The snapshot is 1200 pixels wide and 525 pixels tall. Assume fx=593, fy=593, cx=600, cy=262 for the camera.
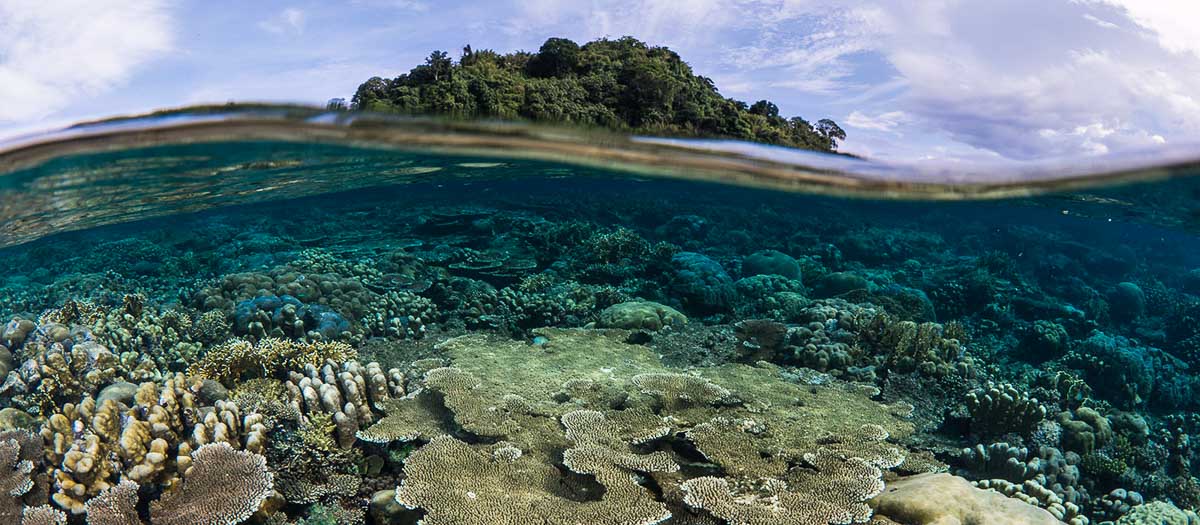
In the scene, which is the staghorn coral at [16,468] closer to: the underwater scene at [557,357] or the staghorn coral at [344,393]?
the underwater scene at [557,357]

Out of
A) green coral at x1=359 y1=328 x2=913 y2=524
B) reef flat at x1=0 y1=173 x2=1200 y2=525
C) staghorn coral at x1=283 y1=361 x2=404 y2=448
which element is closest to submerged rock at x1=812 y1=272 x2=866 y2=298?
reef flat at x1=0 y1=173 x2=1200 y2=525

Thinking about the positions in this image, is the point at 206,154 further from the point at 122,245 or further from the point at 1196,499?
the point at 1196,499

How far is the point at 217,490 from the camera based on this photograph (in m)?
4.62

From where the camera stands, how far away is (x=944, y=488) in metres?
4.88

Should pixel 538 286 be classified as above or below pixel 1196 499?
above

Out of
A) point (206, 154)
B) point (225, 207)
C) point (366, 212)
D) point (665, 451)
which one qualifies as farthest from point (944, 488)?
point (225, 207)

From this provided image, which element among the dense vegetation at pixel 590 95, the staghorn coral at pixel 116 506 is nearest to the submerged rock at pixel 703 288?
the dense vegetation at pixel 590 95

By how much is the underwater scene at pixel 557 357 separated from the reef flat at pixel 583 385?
47 millimetres

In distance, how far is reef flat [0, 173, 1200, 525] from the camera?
479 cm

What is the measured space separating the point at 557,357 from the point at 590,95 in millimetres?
5945

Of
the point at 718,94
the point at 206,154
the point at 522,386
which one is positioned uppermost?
the point at 718,94

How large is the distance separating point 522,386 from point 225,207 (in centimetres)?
1904

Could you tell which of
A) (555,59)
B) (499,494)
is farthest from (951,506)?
(555,59)

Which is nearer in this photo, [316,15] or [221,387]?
[221,387]
